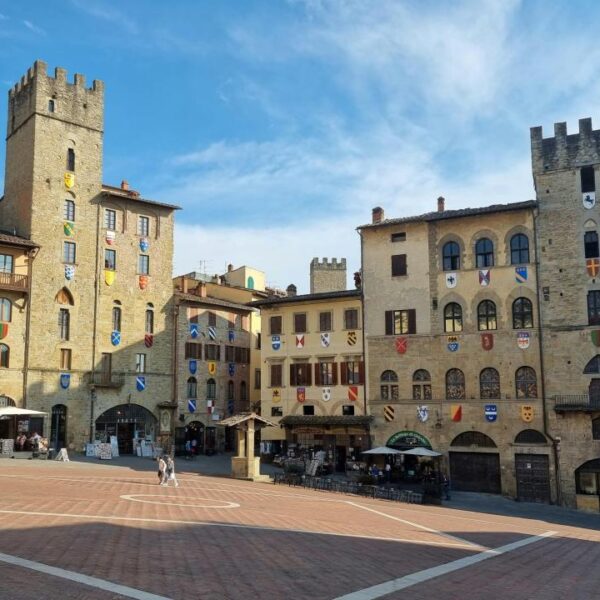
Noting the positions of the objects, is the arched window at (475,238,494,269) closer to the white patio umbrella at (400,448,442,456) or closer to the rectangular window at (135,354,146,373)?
the white patio umbrella at (400,448,442,456)

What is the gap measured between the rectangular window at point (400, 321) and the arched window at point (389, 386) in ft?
8.71

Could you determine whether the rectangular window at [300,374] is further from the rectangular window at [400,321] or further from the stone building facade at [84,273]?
the stone building facade at [84,273]

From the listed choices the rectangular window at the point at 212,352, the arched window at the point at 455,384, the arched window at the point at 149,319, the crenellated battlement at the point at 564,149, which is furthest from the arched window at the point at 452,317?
the arched window at the point at 149,319

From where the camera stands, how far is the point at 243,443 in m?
36.7

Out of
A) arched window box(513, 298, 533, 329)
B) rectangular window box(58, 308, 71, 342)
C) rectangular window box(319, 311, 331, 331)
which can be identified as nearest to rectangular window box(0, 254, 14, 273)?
rectangular window box(58, 308, 71, 342)

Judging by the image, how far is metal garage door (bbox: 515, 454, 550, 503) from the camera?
40281 millimetres

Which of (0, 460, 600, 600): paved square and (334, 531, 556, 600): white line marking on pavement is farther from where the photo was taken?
(334, 531, 556, 600): white line marking on pavement

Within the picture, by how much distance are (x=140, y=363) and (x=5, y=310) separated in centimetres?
1048

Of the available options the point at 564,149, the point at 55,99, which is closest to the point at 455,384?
the point at 564,149

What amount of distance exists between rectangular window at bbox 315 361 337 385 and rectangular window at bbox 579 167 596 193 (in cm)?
1870

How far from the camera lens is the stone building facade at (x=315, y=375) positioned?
151 feet

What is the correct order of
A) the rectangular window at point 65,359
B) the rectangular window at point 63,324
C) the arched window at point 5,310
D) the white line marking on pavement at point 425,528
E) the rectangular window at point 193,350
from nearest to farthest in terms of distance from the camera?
the white line marking on pavement at point 425,528, the arched window at point 5,310, the rectangular window at point 65,359, the rectangular window at point 63,324, the rectangular window at point 193,350

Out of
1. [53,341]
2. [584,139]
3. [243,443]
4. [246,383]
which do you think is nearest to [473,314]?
[584,139]

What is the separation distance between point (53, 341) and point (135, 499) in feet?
88.7
